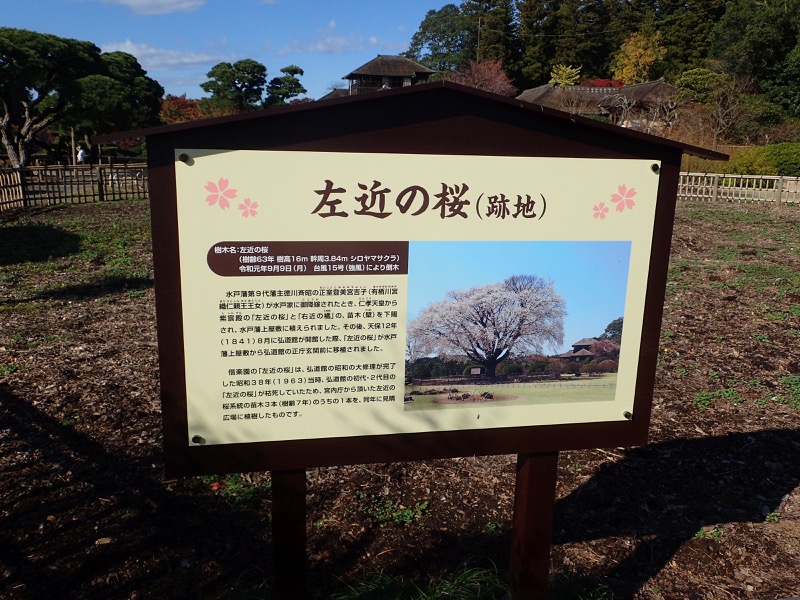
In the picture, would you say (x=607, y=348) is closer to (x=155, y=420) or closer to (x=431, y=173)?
(x=431, y=173)

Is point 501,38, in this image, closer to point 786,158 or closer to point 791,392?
point 786,158

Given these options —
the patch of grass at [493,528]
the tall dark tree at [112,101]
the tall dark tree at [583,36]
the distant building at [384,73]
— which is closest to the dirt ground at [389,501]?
the patch of grass at [493,528]

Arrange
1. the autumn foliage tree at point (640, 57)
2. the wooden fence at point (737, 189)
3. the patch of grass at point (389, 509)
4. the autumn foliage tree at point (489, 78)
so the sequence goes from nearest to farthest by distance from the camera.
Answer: the patch of grass at point (389, 509) < the wooden fence at point (737, 189) < the autumn foliage tree at point (640, 57) < the autumn foliage tree at point (489, 78)

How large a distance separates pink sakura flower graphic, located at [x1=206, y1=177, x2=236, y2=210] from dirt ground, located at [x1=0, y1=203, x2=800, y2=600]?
197cm

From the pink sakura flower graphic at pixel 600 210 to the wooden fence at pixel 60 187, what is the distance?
16330mm

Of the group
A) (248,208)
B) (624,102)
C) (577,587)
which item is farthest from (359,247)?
(624,102)

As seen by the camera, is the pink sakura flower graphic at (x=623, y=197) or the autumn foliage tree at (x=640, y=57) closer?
the pink sakura flower graphic at (x=623, y=197)

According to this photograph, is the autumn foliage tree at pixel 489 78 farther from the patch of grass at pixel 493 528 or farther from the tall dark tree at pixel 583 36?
the patch of grass at pixel 493 528

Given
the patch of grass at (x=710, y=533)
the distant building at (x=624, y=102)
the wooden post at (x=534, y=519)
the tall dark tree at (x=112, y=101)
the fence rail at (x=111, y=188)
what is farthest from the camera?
the distant building at (x=624, y=102)

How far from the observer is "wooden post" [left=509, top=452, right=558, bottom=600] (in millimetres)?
2822

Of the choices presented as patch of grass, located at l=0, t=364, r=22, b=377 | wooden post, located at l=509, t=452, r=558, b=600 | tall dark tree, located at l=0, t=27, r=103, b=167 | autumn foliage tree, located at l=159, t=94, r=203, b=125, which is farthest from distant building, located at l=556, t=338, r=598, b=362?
autumn foliage tree, located at l=159, t=94, r=203, b=125

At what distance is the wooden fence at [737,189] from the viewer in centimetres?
1912

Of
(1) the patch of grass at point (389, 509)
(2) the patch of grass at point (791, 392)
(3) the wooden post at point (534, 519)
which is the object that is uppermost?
(3) the wooden post at point (534, 519)

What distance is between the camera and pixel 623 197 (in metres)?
2.54
